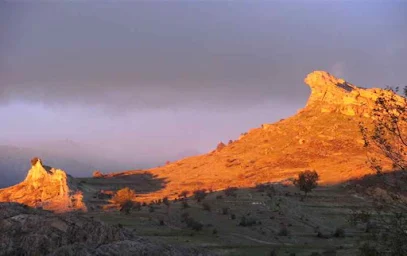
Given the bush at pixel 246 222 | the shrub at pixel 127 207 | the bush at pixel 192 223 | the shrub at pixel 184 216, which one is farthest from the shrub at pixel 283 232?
the shrub at pixel 127 207

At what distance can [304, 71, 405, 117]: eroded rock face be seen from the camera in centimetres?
10379

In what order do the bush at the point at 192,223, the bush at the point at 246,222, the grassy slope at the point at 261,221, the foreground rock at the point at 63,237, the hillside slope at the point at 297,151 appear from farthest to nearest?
the hillside slope at the point at 297,151 → the bush at the point at 246,222 → the bush at the point at 192,223 → the grassy slope at the point at 261,221 → the foreground rock at the point at 63,237

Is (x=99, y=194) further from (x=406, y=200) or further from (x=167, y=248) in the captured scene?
(x=406, y=200)

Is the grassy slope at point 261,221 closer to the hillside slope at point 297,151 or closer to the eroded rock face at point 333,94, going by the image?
the hillside slope at point 297,151

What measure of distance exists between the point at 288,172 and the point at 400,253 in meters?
71.4

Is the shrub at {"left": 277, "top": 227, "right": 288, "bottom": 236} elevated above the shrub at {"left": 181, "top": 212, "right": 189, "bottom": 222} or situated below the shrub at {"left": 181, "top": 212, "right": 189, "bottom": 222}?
below

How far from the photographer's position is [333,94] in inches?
4552

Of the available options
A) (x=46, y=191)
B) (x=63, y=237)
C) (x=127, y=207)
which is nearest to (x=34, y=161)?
(x=46, y=191)

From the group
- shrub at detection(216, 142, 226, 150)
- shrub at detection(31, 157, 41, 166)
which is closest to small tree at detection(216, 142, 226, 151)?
shrub at detection(216, 142, 226, 150)

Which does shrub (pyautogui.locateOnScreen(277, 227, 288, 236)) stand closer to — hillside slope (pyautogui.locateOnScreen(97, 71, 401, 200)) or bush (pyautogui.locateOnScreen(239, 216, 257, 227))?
bush (pyautogui.locateOnScreen(239, 216, 257, 227))

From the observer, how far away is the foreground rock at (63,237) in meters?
18.1

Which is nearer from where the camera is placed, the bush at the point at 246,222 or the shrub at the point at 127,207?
the bush at the point at 246,222

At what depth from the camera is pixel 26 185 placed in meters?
77.9

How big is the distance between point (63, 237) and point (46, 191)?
2190 inches
